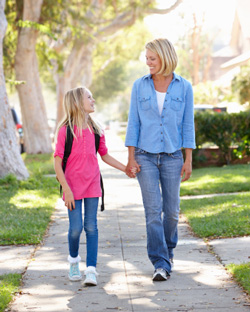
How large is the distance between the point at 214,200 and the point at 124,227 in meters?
2.33

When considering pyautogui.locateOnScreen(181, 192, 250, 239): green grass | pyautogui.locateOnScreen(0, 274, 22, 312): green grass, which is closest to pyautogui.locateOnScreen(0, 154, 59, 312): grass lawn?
pyautogui.locateOnScreen(0, 274, 22, 312): green grass

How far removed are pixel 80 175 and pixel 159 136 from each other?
75cm

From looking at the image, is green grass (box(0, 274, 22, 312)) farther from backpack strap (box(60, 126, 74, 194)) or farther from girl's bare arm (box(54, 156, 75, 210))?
backpack strap (box(60, 126, 74, 194))

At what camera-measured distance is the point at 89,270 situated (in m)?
5.29

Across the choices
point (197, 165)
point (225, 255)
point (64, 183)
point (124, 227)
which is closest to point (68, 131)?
point (64, 183)

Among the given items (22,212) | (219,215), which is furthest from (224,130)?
(22,212)

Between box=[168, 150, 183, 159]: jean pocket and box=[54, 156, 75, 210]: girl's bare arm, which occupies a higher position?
box=[168, 150, 183, 159]: jean pocket

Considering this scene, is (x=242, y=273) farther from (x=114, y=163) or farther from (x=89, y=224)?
(x=114, y=163)

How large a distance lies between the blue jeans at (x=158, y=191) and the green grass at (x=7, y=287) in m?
1.18

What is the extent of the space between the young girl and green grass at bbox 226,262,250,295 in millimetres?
1203

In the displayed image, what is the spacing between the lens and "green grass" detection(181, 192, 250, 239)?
24.0 feet

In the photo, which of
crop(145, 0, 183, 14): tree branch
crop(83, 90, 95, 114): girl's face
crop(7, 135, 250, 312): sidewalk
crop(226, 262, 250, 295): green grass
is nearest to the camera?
crop(7, 135, 250, 312): sidewalk

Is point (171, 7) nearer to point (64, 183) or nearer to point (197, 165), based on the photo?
point (197, 165)

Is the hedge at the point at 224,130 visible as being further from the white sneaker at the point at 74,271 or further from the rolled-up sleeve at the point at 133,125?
the white sneaker at the point at 74,271
